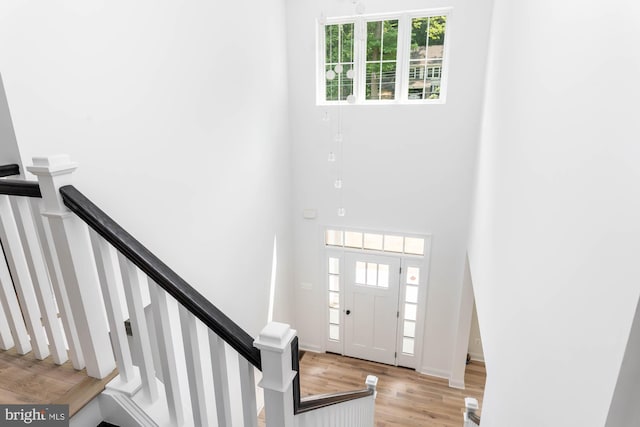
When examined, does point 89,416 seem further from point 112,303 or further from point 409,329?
point 409,329

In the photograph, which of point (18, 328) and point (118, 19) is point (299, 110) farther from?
point (18, 328)

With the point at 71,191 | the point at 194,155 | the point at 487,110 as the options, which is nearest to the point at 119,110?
the point at 194,155

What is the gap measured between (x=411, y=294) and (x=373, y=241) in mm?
1045

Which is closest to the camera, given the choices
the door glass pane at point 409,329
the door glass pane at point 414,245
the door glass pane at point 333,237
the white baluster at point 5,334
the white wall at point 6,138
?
the white baluster at point 5,334

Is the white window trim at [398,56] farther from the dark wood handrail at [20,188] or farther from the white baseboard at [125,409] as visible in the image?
the white baseboard at [125,409]

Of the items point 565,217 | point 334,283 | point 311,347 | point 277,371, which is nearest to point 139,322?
point 277,371

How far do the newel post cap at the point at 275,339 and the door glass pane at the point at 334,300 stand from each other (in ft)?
16.8

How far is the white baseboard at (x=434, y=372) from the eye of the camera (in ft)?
19.2

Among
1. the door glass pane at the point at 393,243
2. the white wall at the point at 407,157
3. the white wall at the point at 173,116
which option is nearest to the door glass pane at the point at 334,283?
the white wall at the point at 407,157

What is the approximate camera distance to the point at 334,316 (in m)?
6.41

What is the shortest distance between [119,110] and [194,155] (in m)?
0.89

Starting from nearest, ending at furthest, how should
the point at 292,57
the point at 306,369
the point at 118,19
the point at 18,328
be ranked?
1. the point at 18,328
2. the point at 118,19
3. the point at 292,57
4. the point at 306,369

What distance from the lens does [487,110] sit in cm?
408

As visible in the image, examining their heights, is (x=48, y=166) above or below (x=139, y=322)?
above
